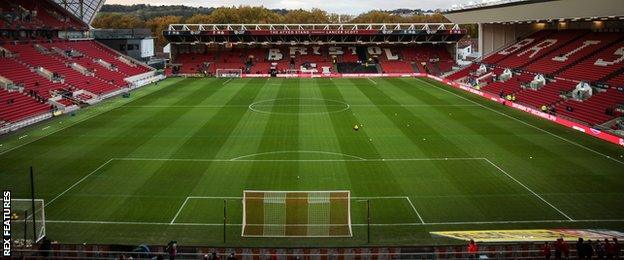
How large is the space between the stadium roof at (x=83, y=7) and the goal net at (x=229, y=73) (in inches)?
744

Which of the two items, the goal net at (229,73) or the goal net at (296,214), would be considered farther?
the goal net at (229,73)

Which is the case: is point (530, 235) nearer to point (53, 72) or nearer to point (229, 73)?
point (53, 72)

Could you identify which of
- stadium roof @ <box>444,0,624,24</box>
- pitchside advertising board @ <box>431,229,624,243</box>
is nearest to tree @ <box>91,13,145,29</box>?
stadium roof @ <box>444,0,624,24</box>

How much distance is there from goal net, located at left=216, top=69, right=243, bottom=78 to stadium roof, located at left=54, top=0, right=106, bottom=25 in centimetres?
1890

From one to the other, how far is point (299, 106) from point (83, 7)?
1648 inches

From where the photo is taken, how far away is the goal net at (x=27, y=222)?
1958 centimetres

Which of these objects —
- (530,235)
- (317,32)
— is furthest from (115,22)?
(530,235)

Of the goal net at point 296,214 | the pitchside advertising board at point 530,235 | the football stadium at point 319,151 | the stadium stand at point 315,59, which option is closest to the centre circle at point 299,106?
the football stadium at point 319,151

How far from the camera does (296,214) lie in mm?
21453

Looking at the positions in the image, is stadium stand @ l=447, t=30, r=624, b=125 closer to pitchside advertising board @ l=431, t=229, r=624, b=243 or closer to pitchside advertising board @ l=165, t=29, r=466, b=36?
pitchside advertising board @ l=165, t=29, r=466, b=36

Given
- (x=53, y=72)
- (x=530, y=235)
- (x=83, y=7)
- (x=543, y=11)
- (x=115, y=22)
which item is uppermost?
(x=115, y=22)

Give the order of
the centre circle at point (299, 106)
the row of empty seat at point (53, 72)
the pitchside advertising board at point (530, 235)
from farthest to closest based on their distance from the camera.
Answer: the centre circle at point (299, 106) < the row of empty seat at point (53, 72) < the pitchside advertising board at point (530, 235)

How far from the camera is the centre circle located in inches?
1908

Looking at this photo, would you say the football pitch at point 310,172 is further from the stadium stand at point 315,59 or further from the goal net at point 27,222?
the stadium stand at point 315,59
